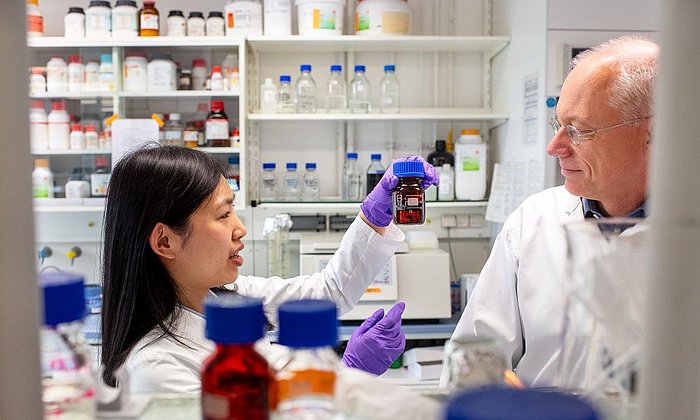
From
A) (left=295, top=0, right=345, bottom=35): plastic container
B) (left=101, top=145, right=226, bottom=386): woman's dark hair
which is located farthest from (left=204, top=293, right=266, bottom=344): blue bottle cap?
(left=295, top=0, right=345, bottom=35): plastic container

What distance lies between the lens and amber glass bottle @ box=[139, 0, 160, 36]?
3.10m

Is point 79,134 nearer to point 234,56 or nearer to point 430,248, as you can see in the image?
point 234,56

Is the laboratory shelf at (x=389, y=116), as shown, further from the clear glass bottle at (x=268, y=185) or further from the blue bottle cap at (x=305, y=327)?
the blue bottle cap at (x=305, y=327)

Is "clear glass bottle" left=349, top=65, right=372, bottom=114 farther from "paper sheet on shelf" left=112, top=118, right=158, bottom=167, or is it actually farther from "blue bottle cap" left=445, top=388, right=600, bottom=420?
"blue bottle cap" left=445, top=388, right=600, bottom=420

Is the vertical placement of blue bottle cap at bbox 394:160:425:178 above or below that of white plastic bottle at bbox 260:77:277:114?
below

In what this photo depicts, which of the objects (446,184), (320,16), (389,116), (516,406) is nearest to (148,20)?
(320,16)

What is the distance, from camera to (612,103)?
53.8 inches

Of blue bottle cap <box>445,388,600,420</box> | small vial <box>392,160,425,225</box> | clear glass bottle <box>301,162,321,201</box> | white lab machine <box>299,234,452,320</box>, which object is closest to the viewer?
blue bottle cap <box>445,388,600,420</box>

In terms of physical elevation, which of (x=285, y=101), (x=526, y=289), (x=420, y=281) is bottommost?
(x=420, y=281)

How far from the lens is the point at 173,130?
3.20m

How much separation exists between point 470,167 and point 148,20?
181 cm

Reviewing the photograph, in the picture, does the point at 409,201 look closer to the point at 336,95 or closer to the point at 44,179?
the point at 336,95

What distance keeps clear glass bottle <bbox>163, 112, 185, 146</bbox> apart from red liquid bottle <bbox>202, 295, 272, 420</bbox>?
2857mm

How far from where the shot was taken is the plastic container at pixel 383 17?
3.13 metres
